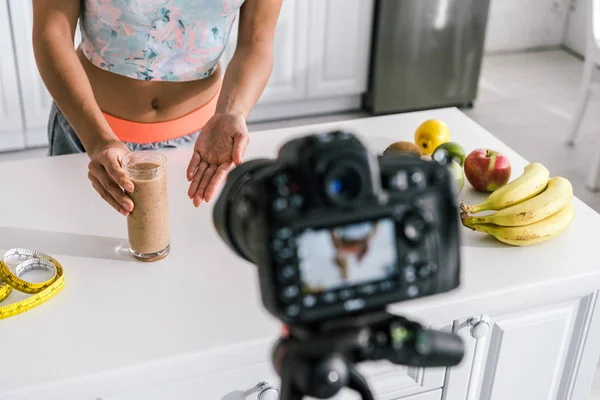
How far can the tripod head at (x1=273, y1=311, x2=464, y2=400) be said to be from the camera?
587mm

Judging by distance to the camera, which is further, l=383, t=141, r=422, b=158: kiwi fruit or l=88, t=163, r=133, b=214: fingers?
l=383, t=141, r=422, b=158: kiwi fruit

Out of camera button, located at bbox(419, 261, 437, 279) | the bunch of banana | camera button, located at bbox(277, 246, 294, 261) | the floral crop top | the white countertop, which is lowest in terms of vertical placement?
the white countertop

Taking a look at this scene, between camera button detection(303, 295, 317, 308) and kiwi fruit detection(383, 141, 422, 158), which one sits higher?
camera button detection(303, 295, 317, 308)

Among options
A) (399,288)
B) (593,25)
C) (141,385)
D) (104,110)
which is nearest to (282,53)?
(593,25)

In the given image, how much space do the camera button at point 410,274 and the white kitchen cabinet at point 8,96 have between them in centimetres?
255

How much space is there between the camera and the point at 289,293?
23.1 inches

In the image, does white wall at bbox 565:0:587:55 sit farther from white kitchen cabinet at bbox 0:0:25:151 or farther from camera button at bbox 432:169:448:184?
camera button at bbox 432:169:448:184

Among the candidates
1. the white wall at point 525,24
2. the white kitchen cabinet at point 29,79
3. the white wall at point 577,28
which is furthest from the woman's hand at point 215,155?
the white wall at point 577,28

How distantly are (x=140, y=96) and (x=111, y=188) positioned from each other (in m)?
0.50

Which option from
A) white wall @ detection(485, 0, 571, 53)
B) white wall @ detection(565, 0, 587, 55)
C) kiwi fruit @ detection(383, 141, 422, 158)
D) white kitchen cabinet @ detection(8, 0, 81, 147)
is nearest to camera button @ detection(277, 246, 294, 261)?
kiwi fruit @ detection(383, 141, 422, 158)

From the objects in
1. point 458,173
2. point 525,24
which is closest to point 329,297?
point 458,173

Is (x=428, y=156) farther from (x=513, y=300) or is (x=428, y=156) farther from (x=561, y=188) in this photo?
(x=513, y=300)

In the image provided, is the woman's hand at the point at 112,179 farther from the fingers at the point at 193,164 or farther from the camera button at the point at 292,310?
the camera button at the point at 292,310

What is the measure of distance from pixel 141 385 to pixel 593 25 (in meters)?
2.55
